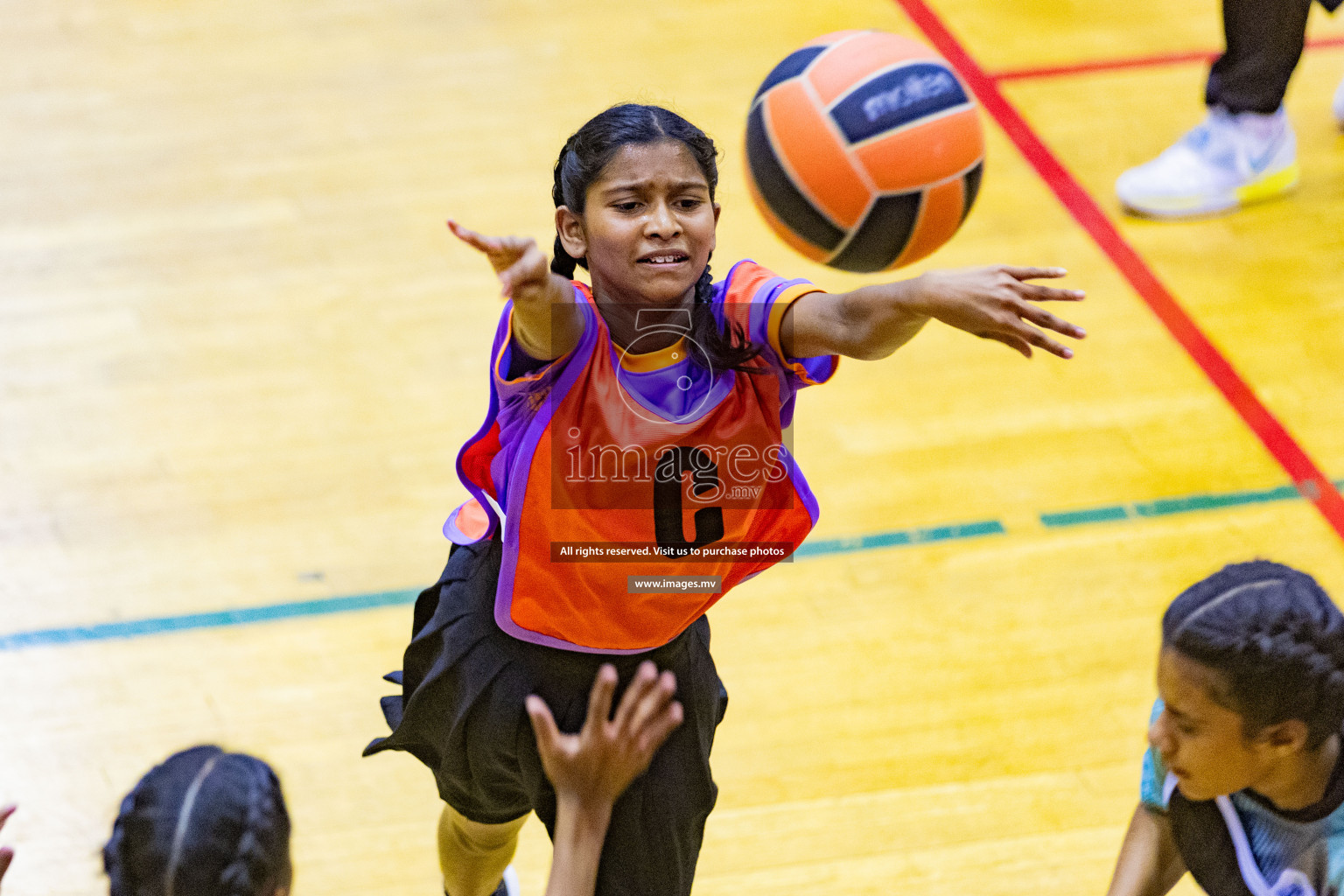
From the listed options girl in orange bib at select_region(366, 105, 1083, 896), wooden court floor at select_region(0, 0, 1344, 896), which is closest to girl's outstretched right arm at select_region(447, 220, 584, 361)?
girl in orange bib at select_region(366, 105, 1083, 896)

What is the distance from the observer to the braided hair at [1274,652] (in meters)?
1.84

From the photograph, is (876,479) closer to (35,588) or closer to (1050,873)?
(1050,873)

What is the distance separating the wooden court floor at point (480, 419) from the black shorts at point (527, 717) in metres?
0.66

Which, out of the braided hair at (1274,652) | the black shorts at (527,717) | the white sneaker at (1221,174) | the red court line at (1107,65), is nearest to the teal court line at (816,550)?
the black shorts at (527,717)

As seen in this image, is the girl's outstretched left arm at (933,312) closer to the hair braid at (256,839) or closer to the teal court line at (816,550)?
the hair braid at (256,839)

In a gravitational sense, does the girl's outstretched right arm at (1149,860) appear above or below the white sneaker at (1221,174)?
above

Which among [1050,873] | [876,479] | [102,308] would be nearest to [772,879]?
[1050,873]

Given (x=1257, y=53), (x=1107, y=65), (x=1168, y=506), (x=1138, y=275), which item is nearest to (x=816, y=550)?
(x=1168, y=506)

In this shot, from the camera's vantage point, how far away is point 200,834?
1635 millimetres

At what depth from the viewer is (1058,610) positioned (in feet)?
11.2

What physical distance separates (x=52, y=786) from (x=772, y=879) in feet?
4.81

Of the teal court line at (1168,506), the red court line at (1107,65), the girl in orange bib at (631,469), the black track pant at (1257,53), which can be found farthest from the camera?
the red court line at (1107,65)

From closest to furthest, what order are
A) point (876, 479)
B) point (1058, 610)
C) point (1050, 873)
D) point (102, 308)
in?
point (1050, 873) < point (1058, 610) < point (876, 479) < point (102, 308)

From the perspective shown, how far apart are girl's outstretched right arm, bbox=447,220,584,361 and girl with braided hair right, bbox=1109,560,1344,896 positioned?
2.94 feet
